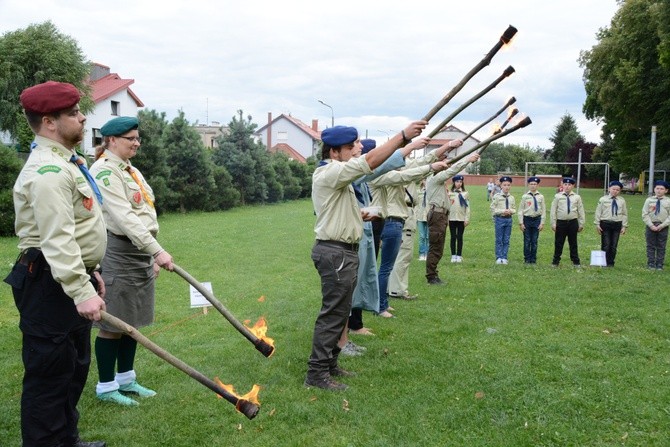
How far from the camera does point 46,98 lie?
350 cm

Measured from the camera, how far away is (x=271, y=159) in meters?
40.1

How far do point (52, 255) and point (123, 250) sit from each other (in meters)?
1.53

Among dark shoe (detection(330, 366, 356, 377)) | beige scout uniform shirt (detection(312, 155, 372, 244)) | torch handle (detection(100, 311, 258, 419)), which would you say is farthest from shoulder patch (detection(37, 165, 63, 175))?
dark shoe (detection(330, 366, 356, 377))

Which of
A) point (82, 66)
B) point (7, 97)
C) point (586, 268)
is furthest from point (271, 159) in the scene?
point (586, 268)

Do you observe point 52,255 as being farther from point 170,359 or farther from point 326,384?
point 326,384

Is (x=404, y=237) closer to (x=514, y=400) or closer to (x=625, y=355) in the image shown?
(x=625, y=355)

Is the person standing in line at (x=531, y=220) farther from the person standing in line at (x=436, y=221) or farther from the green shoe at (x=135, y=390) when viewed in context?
the green shoe at (x=135, y=390)

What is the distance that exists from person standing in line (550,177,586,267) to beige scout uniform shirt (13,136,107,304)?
38.6 ft

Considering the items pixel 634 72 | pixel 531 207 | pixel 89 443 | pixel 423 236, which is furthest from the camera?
pixel 634 72

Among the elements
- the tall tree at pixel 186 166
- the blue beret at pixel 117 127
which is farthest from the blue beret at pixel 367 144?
the tall tree at pixel 186 166

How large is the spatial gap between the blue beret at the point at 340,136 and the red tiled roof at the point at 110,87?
45547mm

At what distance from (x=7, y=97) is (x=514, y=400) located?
35762mm

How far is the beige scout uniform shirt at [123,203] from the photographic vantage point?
461cm

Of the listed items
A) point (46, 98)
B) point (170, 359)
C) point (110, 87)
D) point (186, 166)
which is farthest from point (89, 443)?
point (110, 87)
